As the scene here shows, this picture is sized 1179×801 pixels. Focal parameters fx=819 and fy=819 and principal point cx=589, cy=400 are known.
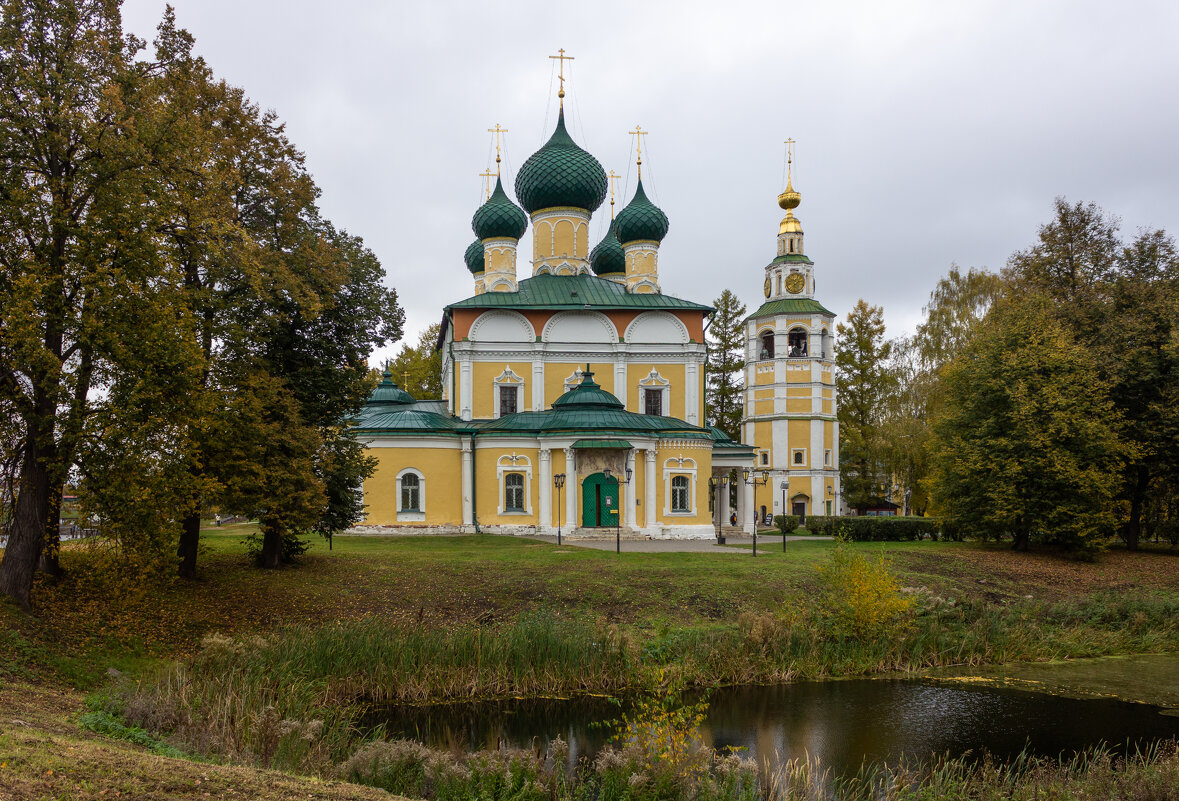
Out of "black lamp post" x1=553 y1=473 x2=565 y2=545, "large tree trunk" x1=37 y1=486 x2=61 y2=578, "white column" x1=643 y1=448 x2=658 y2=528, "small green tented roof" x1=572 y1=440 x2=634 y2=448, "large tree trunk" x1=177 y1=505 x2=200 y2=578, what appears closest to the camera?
"large tree trunk" x1=37 y1=486 x2=61 y2=578

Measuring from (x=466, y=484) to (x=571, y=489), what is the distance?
3903 millimetres

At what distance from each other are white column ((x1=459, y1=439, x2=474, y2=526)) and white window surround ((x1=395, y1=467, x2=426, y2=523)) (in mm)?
1314

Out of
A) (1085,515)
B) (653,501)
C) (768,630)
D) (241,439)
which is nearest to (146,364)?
(241,439)

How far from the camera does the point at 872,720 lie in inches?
440

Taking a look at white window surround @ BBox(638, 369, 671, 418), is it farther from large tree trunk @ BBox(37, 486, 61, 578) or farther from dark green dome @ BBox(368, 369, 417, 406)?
large tree trunk @ BBox(37, 486, 61, 578)

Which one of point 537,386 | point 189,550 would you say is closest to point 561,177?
point 537,386

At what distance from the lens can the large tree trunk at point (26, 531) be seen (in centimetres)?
1098

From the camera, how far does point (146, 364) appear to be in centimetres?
1072

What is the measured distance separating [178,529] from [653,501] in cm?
1791

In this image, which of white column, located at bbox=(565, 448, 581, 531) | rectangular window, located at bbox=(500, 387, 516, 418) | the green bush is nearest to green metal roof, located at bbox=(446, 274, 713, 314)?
rectangular window, located at bbox=(500, 387, 516, 418)

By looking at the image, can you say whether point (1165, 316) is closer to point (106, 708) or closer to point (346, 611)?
point (346, 611)

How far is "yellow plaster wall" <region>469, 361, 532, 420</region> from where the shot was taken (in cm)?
Answer: 3038

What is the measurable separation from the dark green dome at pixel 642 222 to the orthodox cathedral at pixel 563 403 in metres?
0.06

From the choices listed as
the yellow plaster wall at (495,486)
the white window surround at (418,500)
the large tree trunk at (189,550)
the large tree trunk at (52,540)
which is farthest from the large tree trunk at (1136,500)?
the large tree trunk at (52,540)
